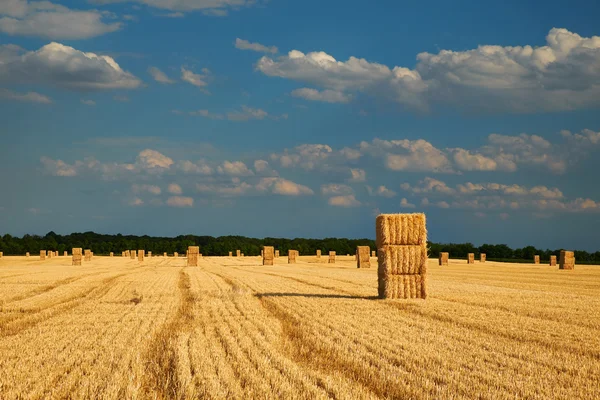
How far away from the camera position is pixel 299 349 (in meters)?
9.51

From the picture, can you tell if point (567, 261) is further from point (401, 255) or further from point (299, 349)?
point (299, 349)

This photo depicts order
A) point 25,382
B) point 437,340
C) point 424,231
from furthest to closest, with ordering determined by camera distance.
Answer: point 424,231 < point 437,340 < point 25,382

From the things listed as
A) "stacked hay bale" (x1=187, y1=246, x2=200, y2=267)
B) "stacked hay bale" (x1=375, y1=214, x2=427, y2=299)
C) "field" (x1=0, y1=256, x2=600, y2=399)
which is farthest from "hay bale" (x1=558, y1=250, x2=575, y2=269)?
"field" (x1=0, y1=256, x2=600, y2=399)

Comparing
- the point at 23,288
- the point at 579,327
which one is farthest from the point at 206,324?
the point at 23,288

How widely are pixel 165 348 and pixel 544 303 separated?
37.2 feet

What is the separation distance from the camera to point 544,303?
1672 centimetres

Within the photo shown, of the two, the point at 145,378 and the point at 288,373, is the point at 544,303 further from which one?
the point at 145,378

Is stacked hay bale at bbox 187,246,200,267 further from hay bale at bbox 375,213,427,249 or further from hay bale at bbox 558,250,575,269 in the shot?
hay bale at bbox 375,213,427,249

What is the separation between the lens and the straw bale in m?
18.6

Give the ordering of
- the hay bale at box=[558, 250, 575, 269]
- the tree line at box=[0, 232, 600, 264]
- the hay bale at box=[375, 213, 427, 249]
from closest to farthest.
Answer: the hay bale at box=[375, 213, 427, 249], the hay bale at box=[558, 250, 575, 269], the tree line at box=[0, 232, 600, 264]

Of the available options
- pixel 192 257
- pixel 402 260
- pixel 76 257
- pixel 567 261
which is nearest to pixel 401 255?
pixel 402 260

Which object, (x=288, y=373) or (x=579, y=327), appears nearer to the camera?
(x=288, y=373)

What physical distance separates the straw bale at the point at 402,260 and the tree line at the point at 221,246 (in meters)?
75.4

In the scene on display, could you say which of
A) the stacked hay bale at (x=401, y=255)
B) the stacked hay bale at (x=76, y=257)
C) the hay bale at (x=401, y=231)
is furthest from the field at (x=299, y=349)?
the stacked hay bale at (x=76, y=257)
